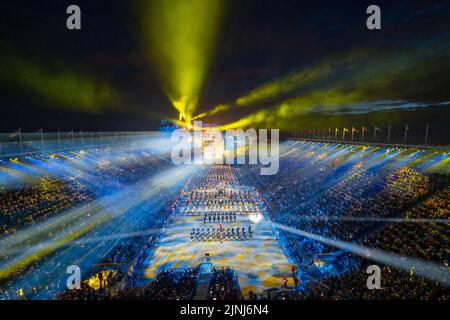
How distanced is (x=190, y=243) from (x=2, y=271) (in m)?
10.7

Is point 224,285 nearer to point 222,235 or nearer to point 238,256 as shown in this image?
point 238,256

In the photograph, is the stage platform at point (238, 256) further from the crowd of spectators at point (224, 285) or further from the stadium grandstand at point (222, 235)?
the crowd of spectators at point (224, 285)

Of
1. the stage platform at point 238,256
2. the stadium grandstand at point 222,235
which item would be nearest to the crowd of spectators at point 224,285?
the stadium grandstand at point 222,235

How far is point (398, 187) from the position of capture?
68.7 ft

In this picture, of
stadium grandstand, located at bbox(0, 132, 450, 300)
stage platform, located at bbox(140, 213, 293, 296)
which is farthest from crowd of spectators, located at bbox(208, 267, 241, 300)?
stage platform, located at bbox(140, 213, 293, 296)

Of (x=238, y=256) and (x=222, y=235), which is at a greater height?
(x=222, y=235)

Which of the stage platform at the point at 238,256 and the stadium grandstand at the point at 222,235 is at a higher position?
the stadium grandstand at the point at 222,235

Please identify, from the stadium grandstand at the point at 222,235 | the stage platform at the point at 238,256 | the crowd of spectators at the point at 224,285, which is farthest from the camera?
the stage platform at the point at 238,256

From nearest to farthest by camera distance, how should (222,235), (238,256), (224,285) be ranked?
1. (224,285)
2. (238,256)
3. (222,235)

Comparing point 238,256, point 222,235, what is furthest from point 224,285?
point 222,235

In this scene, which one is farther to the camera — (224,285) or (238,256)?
(238,256)

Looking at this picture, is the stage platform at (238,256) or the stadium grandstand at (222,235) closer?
the stadium grandstand at (222,235)

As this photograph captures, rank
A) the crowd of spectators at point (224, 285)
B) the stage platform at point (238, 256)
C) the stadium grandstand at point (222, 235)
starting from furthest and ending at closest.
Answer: the stage platform at point (238, 256)
the stadium grandstand at point (222, 235)
the crowd of spectators at point (224, 285)

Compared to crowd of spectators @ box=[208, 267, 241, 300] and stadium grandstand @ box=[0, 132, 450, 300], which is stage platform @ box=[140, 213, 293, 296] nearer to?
stadium grandstand @ box=[0, 132, 450, 300]
